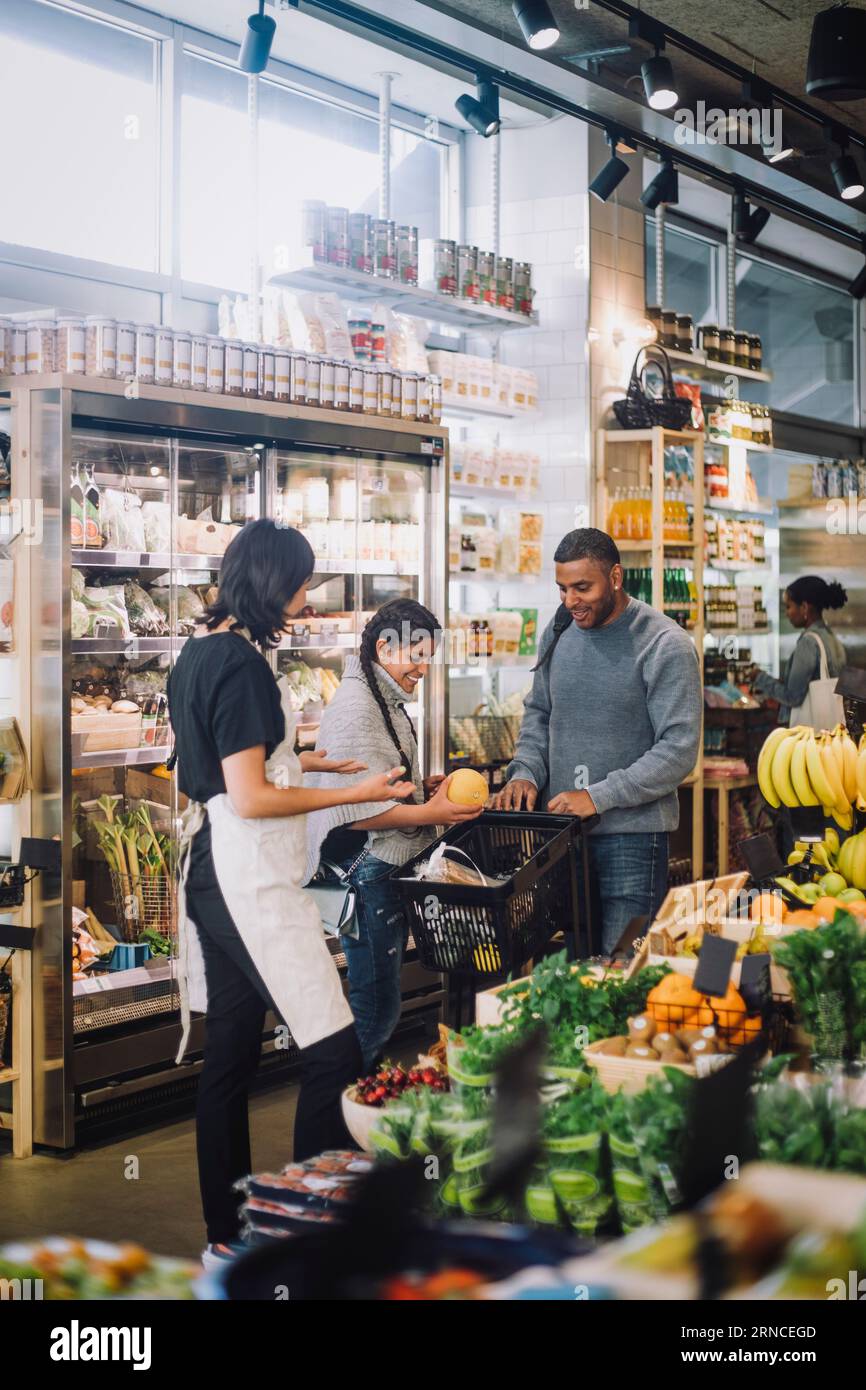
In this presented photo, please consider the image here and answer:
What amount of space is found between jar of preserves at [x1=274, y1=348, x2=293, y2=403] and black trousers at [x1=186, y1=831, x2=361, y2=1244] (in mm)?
2462

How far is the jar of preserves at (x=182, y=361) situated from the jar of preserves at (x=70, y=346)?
0.36 metres

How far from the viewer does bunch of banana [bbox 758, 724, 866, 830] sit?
386cm

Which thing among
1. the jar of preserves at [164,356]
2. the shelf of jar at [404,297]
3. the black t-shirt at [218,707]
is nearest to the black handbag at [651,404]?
the shelf of jar at [404,297]

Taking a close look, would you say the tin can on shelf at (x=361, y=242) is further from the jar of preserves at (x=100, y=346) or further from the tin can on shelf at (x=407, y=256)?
the jar of preserves at (x=100, y=346)

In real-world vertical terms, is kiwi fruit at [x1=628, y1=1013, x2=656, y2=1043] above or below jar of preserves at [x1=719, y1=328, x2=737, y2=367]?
below

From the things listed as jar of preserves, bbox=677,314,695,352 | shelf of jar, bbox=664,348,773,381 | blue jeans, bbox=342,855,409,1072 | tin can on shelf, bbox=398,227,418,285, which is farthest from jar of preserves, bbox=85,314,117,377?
jar of preserves, bbox=677,314,695,352

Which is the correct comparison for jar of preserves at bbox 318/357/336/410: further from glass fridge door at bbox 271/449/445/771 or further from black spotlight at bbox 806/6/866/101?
black spotlight at bbox 806/6/866/101

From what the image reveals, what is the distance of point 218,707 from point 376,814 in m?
0.89

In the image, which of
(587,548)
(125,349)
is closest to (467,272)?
(125,349)

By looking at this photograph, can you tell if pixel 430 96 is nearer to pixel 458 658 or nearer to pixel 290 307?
pixel 290 307

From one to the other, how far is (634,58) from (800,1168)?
22.8 feet

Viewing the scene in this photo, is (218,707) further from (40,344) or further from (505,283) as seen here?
(505,283)

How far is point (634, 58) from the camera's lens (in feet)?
24.7

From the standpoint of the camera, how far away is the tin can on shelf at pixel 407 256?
6461 millimetres
